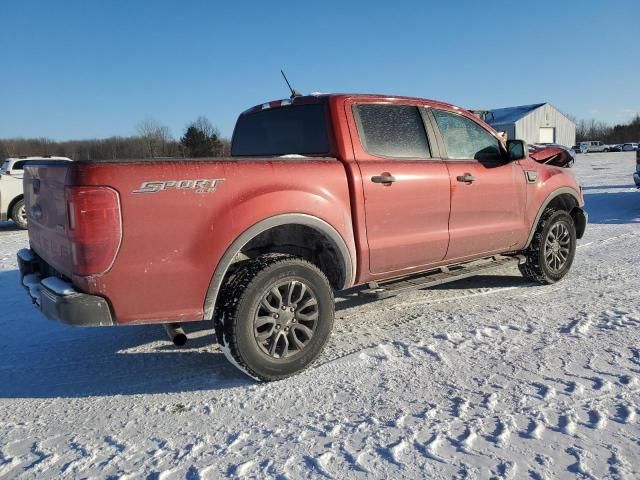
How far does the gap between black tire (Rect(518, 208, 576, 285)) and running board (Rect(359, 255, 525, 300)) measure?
6.2 inches

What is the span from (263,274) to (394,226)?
1.21 metres

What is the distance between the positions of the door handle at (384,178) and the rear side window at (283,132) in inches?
16.0

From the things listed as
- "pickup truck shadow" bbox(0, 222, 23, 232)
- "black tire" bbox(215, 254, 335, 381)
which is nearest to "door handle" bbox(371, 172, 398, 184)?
"black tire" bbox(215, 254, 335, 381)

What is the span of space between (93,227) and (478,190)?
10.5ft

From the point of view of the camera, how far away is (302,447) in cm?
252

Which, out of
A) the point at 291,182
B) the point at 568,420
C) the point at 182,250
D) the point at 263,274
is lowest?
the point at 568,420

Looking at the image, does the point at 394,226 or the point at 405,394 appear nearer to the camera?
the point at 405,394

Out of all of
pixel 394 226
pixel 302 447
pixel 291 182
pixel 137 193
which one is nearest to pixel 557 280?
pixel 394 226

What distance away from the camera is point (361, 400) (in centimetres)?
298

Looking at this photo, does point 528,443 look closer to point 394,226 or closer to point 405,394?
point 405,394

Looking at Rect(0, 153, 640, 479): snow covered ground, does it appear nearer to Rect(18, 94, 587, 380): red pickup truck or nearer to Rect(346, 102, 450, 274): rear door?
Rect(18, 94, 587, 380): red pickup truck

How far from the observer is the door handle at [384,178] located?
370cm

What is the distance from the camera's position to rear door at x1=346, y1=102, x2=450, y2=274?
12.3ft

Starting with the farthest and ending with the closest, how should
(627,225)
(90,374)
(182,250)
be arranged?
(627,225)
(90,374)
(182,250)
